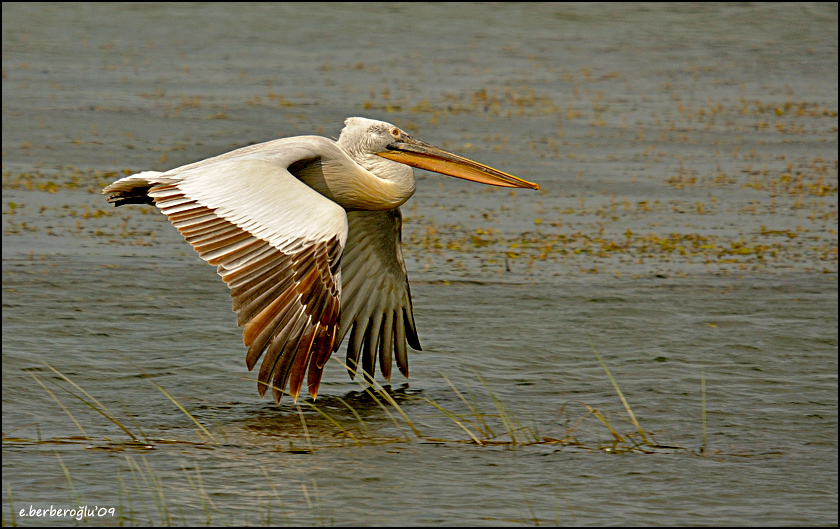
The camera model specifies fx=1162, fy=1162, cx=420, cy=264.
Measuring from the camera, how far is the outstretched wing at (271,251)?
4.46 m

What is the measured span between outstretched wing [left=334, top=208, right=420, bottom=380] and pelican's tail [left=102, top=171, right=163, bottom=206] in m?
1.02

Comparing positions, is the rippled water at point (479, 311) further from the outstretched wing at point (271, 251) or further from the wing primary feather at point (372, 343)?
the outstretched wing at point (271, 251)

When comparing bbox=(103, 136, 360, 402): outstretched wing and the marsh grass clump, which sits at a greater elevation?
bbox=(103, 136, 360, 402): outstretched wing

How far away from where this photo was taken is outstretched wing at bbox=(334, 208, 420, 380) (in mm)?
5715

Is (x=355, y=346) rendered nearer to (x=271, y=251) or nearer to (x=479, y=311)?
(x=271, y=251)

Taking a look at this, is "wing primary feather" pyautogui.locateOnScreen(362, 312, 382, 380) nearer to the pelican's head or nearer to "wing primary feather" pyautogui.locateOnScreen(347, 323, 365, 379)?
"wing primary feather" pyautogui.locateOnScreen(347, 323, 365, 379)

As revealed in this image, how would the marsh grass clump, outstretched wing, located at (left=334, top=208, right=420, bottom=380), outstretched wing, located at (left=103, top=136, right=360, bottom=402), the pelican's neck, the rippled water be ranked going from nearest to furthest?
1. the marsh grass clump
2. the rippled water
3. outstretched wing, located at (left=103, top=136, right=360, bottom=402)
4. the pelican's neck
5. outstretched wing, located at (left=334, top=208, right=420, bottom=380)

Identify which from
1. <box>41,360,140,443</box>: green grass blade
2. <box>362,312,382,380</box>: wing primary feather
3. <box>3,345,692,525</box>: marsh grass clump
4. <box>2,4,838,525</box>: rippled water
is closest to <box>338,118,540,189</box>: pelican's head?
<box>362,312,382,380</box>: wing primary feather

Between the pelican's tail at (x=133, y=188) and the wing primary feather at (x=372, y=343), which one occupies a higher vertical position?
the pelican's tail at (x=133, y=188)

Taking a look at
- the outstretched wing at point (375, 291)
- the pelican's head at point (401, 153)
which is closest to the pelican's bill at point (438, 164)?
the pelican's head at point (401, 153)

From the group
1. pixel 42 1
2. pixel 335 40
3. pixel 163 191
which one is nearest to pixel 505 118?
pixel 335 40

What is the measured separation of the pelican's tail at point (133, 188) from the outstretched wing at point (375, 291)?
1016mm

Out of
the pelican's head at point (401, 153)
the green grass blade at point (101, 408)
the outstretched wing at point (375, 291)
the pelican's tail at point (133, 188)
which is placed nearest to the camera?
the green grass blade at point (101, 408)

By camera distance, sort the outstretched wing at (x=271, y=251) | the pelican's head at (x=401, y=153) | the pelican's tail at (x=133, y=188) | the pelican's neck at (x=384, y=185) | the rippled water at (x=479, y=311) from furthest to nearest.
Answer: the pelican's head at (x=401, y=153)
the pelican's neck at (x=384, y=185)
the pelican's tail at (x=133, y=188)
the outstretched wing at (x=271, y=251)
the rippled water at (x=479, y=311)
